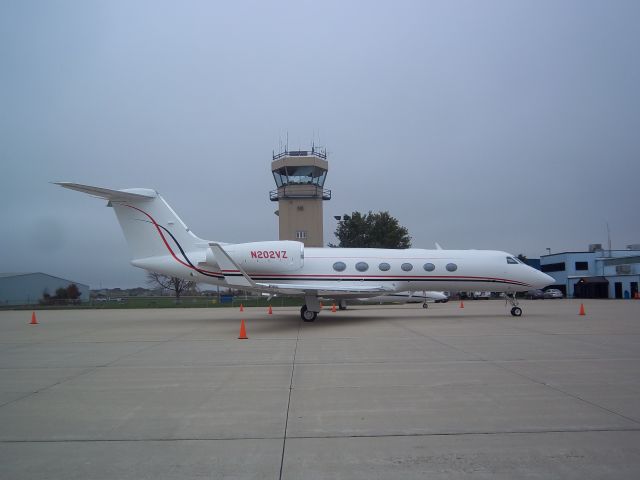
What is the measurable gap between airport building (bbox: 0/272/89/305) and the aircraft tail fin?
131 ft

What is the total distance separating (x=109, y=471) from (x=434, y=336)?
33.0ft

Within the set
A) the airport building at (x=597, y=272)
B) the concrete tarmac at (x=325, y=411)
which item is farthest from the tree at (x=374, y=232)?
the concrete tarmac at (x=325, y=411)

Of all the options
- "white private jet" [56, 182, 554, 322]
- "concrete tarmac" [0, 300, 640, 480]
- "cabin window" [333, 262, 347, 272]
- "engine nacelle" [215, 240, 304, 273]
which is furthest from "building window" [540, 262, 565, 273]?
"concrete tarmac" [0, 300, 640, 480]

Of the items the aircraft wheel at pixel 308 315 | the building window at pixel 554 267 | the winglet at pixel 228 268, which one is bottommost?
the aircraft wheel at pixel 308 315

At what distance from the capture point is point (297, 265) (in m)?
17.5

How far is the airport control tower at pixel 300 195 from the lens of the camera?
138 ft

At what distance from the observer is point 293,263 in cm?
1742

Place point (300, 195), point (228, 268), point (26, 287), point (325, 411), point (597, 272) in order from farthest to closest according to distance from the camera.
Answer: point (26, 287) < point (597, 272) < point (300, 195) < point (228, 268) < point (325, 411)

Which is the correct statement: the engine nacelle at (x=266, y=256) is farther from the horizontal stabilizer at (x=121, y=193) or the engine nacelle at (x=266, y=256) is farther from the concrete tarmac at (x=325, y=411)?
the concrete tarmac at (x=325, y=411)

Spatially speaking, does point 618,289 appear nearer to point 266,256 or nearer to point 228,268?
point 266,256

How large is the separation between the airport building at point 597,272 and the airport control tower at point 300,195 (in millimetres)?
28386

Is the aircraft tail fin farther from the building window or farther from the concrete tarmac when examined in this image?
the building window

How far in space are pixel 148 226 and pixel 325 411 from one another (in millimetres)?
13831

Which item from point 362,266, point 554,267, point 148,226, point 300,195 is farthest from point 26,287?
point 554,267
